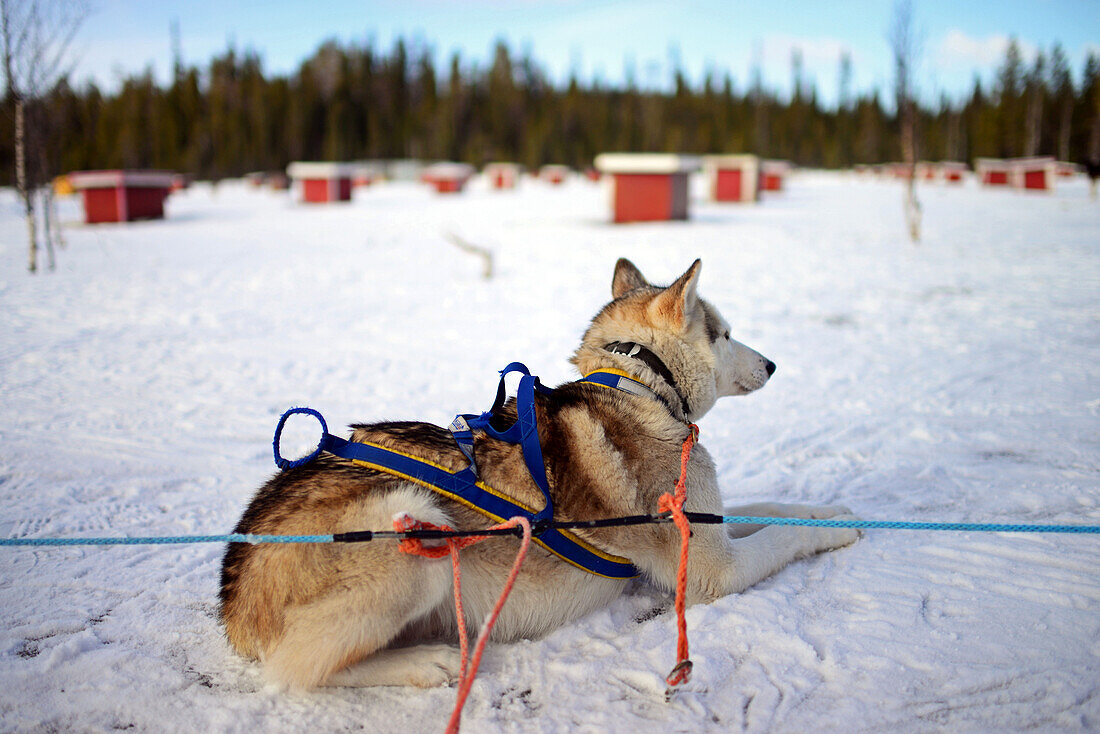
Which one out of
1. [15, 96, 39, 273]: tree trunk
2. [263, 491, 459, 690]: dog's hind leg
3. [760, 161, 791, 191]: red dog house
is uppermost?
[760, 161, 791, 191]: red dog house

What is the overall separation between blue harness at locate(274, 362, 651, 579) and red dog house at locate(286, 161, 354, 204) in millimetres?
31424

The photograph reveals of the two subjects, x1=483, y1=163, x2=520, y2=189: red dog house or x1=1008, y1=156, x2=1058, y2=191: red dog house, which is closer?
x1=1008, y1=156, x2=1058, y2=191: red dog house

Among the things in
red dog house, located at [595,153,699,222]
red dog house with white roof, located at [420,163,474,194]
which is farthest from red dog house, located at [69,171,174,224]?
red dog house, located at [595,153,699,222]

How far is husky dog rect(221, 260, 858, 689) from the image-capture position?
7.66 feet

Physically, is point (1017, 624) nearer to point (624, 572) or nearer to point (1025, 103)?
point (624, 572)

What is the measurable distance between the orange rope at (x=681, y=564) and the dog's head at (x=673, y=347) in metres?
0.23

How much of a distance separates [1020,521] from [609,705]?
2.72 meters

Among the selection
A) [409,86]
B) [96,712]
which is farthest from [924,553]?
[409,86]

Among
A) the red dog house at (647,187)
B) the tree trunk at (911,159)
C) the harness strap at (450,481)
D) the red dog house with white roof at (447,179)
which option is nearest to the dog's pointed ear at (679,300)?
the harness strap at (450,481)

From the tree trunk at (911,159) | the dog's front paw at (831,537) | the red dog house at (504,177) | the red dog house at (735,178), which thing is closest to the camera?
the dog's front paw at (831,537)

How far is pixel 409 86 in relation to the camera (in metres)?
90.1

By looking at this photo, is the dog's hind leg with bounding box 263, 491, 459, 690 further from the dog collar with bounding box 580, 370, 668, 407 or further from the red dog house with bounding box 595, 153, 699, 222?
the red dog house with bounding box 595, 153, 699, 222

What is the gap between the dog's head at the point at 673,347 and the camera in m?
3.07

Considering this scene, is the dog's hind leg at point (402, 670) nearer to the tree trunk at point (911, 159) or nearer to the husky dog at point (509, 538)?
the husky dog at point (509, 538)
